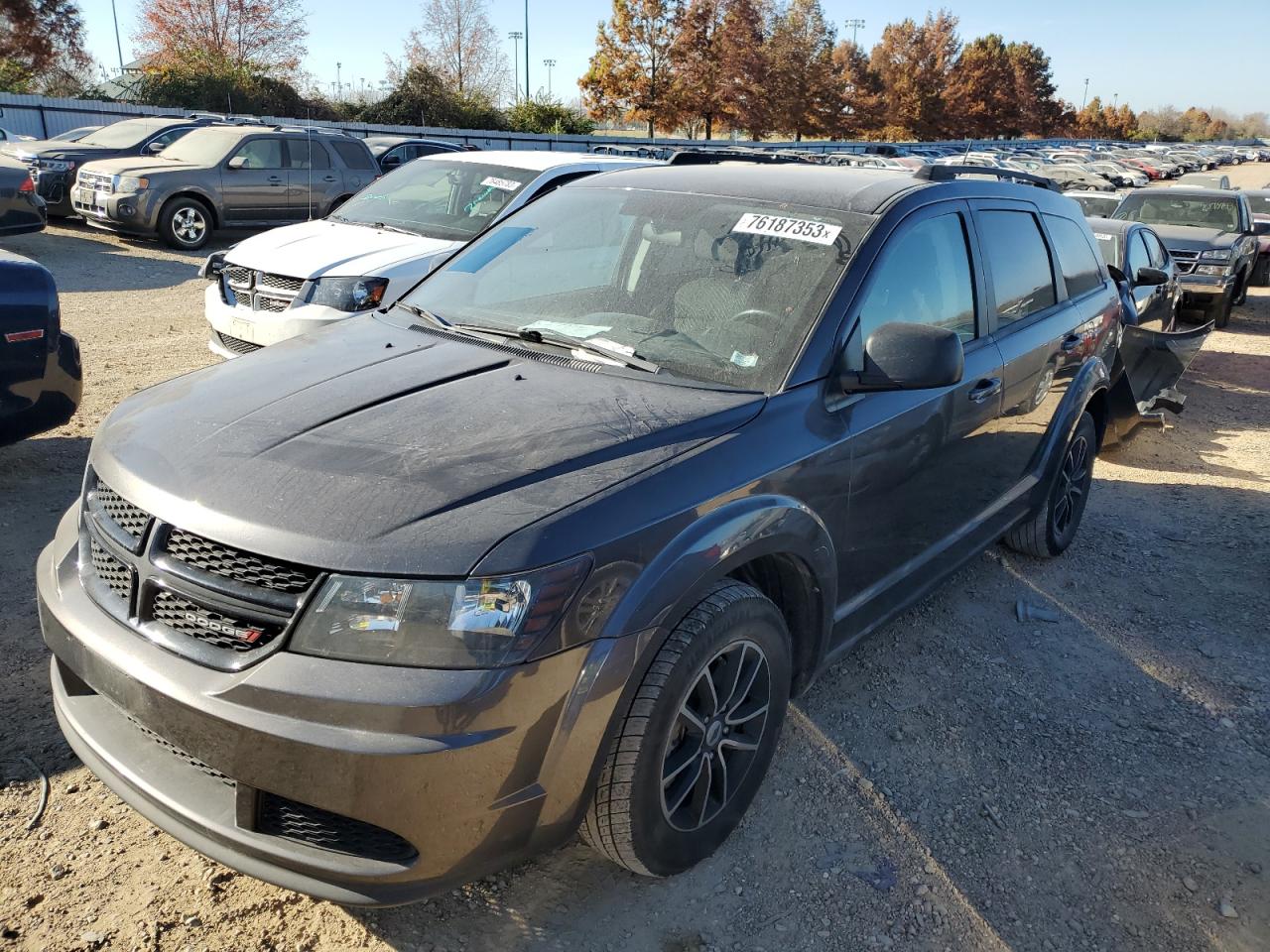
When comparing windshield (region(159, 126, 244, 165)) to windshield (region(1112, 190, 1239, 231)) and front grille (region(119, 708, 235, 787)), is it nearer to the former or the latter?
windshield (region(1112, 190, 1239, 231))

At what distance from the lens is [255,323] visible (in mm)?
6797

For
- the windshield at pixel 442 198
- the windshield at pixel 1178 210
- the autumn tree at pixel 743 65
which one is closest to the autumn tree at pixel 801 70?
the autumn tree at pixel 743 65

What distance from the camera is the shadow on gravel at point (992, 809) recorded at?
8.86 feet

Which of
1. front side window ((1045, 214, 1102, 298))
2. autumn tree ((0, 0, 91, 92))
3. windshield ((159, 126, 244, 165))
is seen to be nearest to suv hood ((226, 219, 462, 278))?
front side window ((1045, 214, 1102, 298))

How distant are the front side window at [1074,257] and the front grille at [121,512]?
408 centimetres

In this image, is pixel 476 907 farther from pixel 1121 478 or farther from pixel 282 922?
pixel 1121 478

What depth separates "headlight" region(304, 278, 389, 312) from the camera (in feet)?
22.6

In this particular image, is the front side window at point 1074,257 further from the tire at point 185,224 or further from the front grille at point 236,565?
the tire at point 185,224

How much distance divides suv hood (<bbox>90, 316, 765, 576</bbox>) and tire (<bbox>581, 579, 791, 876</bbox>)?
461 mm

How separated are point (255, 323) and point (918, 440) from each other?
16.3 feet

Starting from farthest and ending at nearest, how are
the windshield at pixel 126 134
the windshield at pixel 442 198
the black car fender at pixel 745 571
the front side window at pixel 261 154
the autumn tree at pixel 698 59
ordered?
the autumn tree at pixel 698 59
the windshield at pixel 126 134
the front side window at pixel 261 154
the windshield at pixel 442 198
the black car fender at pixel 745 571

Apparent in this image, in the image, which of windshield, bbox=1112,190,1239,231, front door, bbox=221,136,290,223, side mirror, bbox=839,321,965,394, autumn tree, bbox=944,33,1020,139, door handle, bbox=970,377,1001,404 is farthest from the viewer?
autumn tree, bbox=944,33,1020,139

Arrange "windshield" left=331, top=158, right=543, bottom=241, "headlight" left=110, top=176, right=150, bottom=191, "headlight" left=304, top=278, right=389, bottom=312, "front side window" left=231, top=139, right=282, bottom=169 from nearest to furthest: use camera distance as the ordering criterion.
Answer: "headlight" left=304, top=278, right=389, bottom=312 < "windshield" left=331, top=158, right=543, bottom=241 < "headlight" left=110, top=176, right=150, bottom=191 < "front side window" left=231, top=139, right=282, bottom=169

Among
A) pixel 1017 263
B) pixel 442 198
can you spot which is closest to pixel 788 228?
pixel 1017 263
